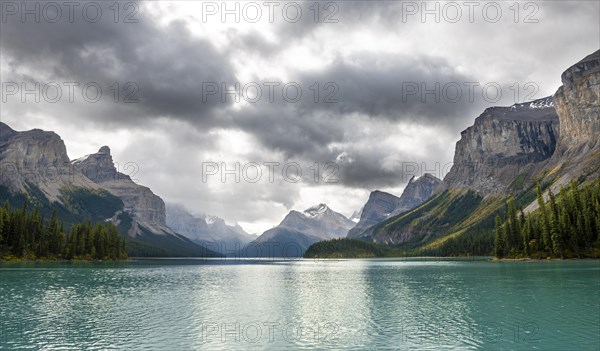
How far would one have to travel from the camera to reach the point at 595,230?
16862 cm

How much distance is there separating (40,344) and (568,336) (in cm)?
5138

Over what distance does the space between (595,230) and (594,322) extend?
15352 centimetres

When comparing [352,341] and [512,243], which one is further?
[512,243]

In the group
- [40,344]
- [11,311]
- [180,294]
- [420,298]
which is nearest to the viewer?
[40,344]

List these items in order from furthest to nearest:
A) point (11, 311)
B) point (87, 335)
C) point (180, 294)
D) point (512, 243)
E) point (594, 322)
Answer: point (512, 243) < point (180, 294) < point (11, 311) < point (594, 322) < point (87, 335)

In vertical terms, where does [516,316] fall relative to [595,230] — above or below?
below

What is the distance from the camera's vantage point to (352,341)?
3981 centimetres

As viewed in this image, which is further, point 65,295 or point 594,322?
point 65,295

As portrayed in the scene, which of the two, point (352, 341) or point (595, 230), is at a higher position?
point (595, 230)

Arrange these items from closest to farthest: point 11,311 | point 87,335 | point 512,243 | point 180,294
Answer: point 87,335, point 11,311, point 180,294, point 512,243

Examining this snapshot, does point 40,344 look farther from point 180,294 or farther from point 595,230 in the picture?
point 595,230

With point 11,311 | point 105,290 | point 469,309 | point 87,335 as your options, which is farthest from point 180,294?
point 469,309

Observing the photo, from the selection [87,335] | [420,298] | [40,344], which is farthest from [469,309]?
[40,344]

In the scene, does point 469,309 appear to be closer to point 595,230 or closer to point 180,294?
point 180,294
